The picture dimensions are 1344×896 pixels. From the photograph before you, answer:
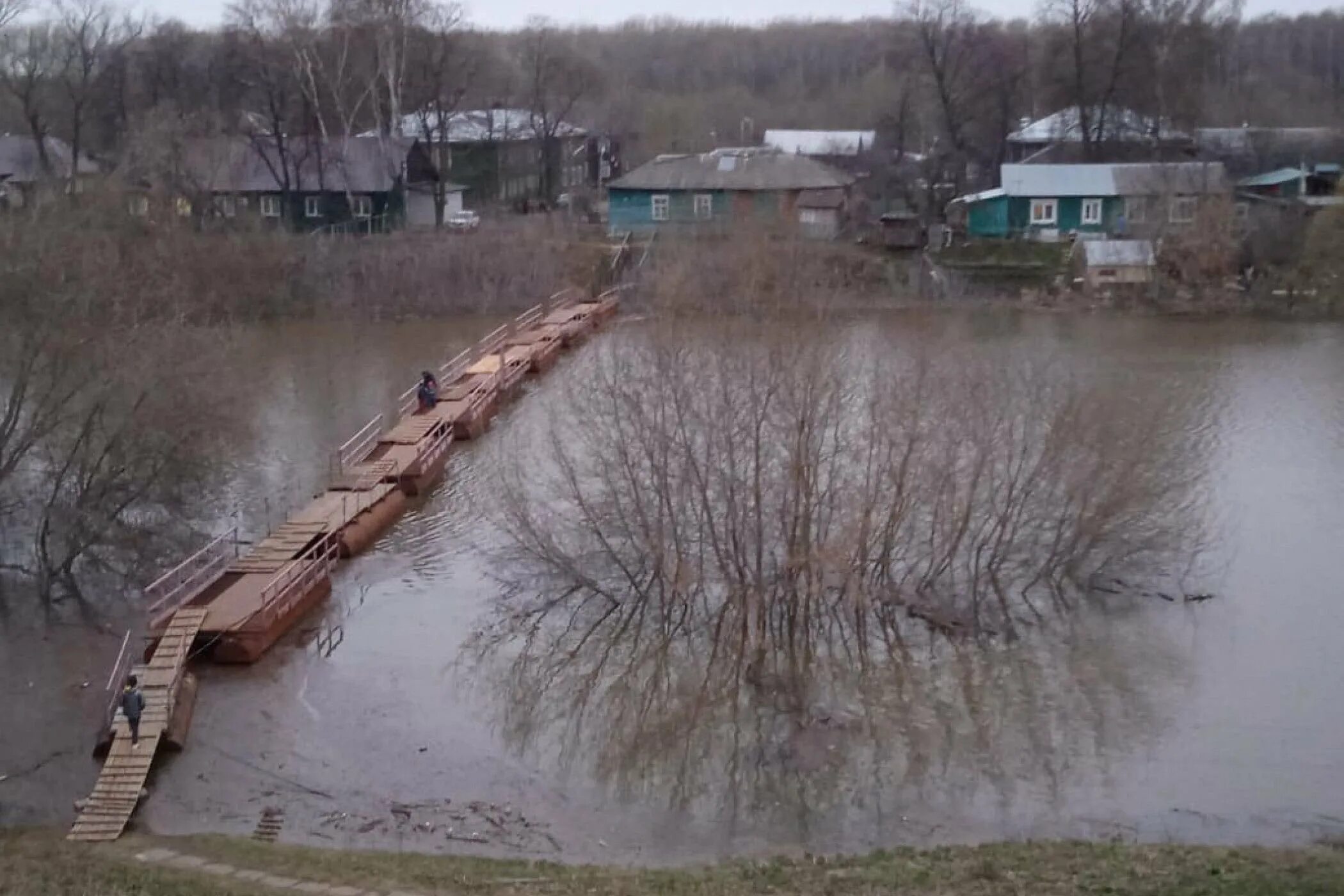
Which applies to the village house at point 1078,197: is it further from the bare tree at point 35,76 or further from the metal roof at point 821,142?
the bare tree at point 35,76

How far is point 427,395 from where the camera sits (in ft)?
80.8

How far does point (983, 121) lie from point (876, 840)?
37240 millimetres

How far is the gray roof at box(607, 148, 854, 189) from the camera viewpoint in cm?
3872

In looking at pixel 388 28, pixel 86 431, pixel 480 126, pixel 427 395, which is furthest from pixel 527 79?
pixel 86 431

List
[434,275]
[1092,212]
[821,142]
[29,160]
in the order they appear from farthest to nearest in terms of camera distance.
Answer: [821,142] → [29,160] → [1092,212] → [434,275]

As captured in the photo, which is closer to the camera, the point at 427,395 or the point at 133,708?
the point at 133,708

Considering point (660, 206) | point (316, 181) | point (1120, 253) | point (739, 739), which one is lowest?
point (739, 739)

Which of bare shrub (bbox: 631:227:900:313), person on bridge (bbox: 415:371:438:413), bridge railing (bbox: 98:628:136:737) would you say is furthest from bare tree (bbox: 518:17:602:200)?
bridge railing (bbox: 98:628:136:737)

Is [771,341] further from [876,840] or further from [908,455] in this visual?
[876,840]

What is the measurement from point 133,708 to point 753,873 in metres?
5.77

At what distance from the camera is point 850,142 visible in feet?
160

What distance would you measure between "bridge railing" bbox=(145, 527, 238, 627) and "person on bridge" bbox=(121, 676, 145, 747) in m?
2.26

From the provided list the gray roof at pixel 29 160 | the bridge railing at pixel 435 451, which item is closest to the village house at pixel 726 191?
the gray roof at pixel 29 160

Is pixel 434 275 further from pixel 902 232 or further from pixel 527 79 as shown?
pixel 527 79
